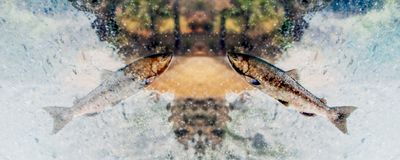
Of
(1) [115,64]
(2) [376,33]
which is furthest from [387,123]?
(1) [115,64]

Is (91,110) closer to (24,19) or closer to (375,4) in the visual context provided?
(24,19)

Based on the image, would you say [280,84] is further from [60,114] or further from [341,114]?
[60,114]

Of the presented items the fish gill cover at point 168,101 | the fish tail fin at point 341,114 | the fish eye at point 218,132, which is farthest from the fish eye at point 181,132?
the fish tail fin at point 341,114

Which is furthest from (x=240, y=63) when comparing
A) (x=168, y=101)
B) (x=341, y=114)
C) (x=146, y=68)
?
(x=168, y=101)

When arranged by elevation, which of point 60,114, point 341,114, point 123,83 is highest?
point 341,114

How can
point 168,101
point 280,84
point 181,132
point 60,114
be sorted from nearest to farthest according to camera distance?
point 280,84
point 60,114
point 181,132
point 168,101

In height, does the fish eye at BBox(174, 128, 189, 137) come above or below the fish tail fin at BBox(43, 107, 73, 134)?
above

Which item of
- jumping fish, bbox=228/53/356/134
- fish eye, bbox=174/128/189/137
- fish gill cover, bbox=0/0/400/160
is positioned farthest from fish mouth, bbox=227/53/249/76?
fish gill cover, bbox=0/0/400/160

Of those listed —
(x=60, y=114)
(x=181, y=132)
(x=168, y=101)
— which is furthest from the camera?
(x=168, y=101)

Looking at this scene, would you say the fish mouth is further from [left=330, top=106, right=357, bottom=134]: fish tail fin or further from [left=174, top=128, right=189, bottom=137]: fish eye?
[left=174, top=128, right=189, bottom=137]: fish eye
